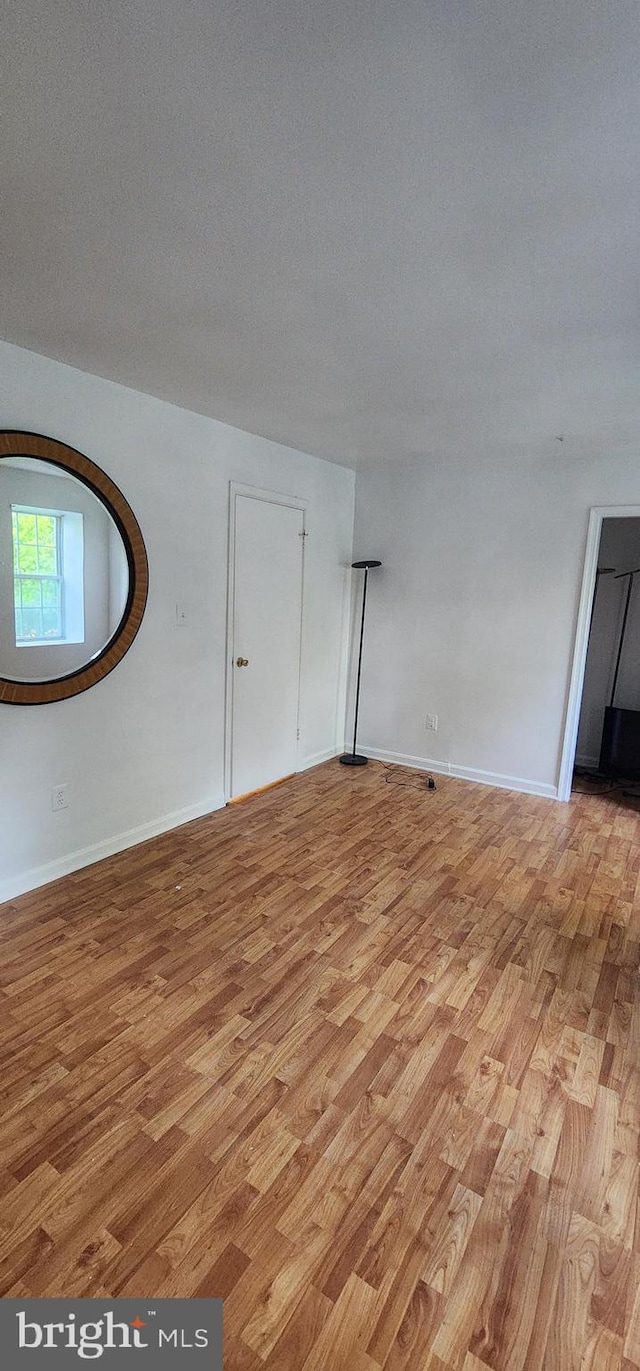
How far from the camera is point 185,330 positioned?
2.20 meters

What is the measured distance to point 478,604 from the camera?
434 centimetres

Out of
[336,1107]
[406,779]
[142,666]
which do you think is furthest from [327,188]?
[406,779]

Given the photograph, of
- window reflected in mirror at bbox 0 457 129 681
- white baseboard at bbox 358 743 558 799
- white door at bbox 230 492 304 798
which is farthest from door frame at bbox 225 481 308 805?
white baseboard at bbox 358 743 558 799

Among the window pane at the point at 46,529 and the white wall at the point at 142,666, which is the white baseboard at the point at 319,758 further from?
the window pane at the point at 46,529

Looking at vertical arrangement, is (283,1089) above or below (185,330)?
below

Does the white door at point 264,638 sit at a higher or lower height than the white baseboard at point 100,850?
higher

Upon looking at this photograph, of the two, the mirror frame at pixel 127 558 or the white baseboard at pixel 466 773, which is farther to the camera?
the white baseboard at pixel 466 773

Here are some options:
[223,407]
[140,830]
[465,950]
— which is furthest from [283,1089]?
[223,407]

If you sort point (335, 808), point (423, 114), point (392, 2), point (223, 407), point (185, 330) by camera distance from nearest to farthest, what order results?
point (392, 2) → point (423, 114) → point (185, 330) → point (223, 407) → point (335, 808)

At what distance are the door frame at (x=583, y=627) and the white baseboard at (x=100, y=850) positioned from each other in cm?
244

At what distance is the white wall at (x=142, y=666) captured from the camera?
2.62 m

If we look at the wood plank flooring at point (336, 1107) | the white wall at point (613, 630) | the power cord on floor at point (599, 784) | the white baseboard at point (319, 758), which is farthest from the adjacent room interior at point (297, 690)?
the white wall at point (613, 630)

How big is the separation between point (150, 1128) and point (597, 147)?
8.61 feet

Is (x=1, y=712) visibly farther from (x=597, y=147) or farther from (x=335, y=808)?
(x=597, y=147)
